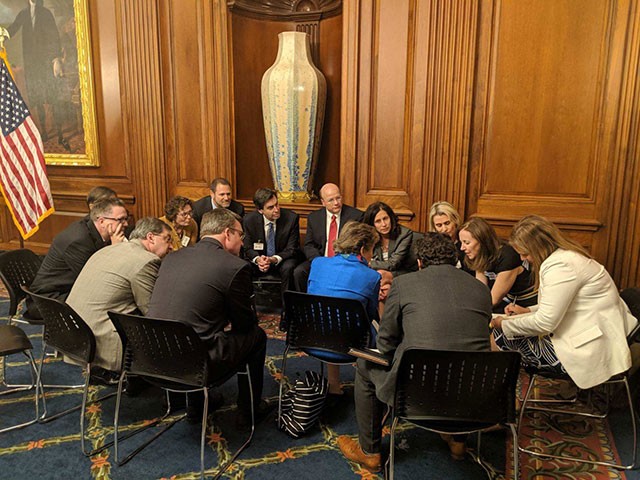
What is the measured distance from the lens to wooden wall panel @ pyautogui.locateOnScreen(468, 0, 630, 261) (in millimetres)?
4301

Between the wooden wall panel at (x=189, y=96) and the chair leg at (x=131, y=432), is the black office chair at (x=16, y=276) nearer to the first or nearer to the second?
the chair leg at (x=131, y=432)

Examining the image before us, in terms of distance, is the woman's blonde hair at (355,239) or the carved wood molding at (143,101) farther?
the carved wood molding at (143,101)

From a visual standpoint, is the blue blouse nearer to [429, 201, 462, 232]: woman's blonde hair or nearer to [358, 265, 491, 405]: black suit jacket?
[358, 265, 491, 405]: black suit jacket

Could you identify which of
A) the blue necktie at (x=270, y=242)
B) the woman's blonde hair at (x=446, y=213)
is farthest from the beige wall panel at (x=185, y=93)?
the woman's blonde hair at (x=446, y=213)

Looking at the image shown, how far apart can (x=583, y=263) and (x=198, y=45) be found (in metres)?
4.68

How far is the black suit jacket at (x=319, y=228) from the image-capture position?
4.72 metres

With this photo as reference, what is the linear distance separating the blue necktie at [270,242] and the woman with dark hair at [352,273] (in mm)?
1996

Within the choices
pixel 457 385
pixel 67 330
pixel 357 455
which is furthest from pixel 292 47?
pixel 457 385

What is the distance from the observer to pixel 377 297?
9.37 ft

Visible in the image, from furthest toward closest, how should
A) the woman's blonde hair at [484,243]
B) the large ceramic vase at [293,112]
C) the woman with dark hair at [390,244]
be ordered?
the large ceramic vase at [293,112] → the woman with dark hair at [390,244] → the woman's blonde hair at [484,243]

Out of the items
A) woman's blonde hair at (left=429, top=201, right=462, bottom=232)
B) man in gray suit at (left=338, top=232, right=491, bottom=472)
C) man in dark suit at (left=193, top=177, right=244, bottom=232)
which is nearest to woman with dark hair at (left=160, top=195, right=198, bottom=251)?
man in dark suit at (left=193, top=177, right=244, bottom=232)

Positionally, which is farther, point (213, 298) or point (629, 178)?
point (629, 178)

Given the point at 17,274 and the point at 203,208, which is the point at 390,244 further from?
the point at 17,274

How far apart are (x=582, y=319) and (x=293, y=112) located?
12.1ft
